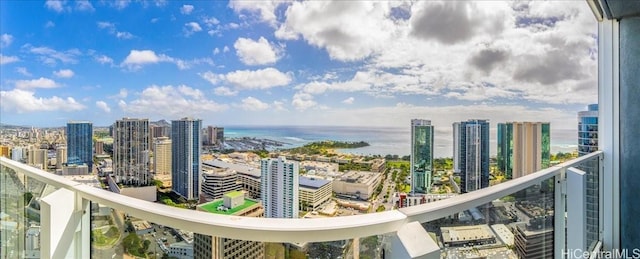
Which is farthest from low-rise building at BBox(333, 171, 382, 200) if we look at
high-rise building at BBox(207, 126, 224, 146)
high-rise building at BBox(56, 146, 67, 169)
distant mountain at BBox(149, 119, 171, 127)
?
high-rise building at BBox(56, 146, 67, 169)

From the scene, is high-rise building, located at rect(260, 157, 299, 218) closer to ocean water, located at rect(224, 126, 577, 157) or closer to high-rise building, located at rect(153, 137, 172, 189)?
ocean water, located at rect(224, 126, 577, 157)

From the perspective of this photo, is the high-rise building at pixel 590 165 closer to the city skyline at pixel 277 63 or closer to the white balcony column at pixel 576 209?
the white balcony column at pixel 576 209

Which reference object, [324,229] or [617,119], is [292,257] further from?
[617,119]

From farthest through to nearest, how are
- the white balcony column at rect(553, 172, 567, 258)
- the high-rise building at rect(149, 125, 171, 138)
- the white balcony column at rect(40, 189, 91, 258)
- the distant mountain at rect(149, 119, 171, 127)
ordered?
the distant mountain at rect(149, 119, 171, 127) → the high-rise building at rect(149, 125, 171, 138) → the white balcony column at rect(553, 172, 567, 258) → the white balcony column at rect(40, 189, 91, 258)

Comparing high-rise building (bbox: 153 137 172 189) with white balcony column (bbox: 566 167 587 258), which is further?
high-rise building (bbox: 153 137 172 189)

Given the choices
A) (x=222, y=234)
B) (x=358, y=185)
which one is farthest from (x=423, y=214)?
(x=358, y=185)

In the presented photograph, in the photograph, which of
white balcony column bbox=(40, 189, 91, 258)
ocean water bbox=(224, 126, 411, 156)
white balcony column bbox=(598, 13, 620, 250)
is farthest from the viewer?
ocean water bbox=(224, 126, 411, 156)
